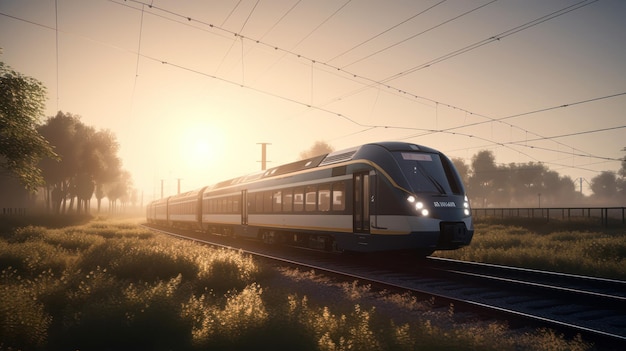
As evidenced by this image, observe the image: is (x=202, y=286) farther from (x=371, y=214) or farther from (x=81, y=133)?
(x=81, y=133)

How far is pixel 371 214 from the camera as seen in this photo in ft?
41.9

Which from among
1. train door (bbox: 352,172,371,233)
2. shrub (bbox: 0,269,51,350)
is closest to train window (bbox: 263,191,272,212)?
train door (bbox: 352,172,371,233)

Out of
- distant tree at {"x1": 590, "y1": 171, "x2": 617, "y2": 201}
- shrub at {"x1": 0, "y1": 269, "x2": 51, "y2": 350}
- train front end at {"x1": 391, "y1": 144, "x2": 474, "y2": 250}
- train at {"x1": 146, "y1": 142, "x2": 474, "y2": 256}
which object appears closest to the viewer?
shrub at {"x1": 0, "y1": 269, "x2": 51, "y2": 350}

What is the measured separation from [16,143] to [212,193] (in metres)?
12.1

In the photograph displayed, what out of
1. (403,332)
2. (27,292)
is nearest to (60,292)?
(27,292)

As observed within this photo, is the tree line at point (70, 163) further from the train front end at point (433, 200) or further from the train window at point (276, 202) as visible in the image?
the train front end at point (433, 200)

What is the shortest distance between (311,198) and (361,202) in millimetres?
3362

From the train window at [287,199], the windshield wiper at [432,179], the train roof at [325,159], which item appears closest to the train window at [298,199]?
the train window at [287,199]

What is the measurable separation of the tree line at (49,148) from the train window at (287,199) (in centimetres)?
1556

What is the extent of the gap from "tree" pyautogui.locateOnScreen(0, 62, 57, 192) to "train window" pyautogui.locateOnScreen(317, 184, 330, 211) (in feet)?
60.1

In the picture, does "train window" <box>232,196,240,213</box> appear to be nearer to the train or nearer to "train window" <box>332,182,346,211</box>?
the train

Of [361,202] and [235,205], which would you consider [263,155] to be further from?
[361,202]

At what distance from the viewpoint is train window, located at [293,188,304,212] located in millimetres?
17000

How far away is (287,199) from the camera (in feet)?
60.0
